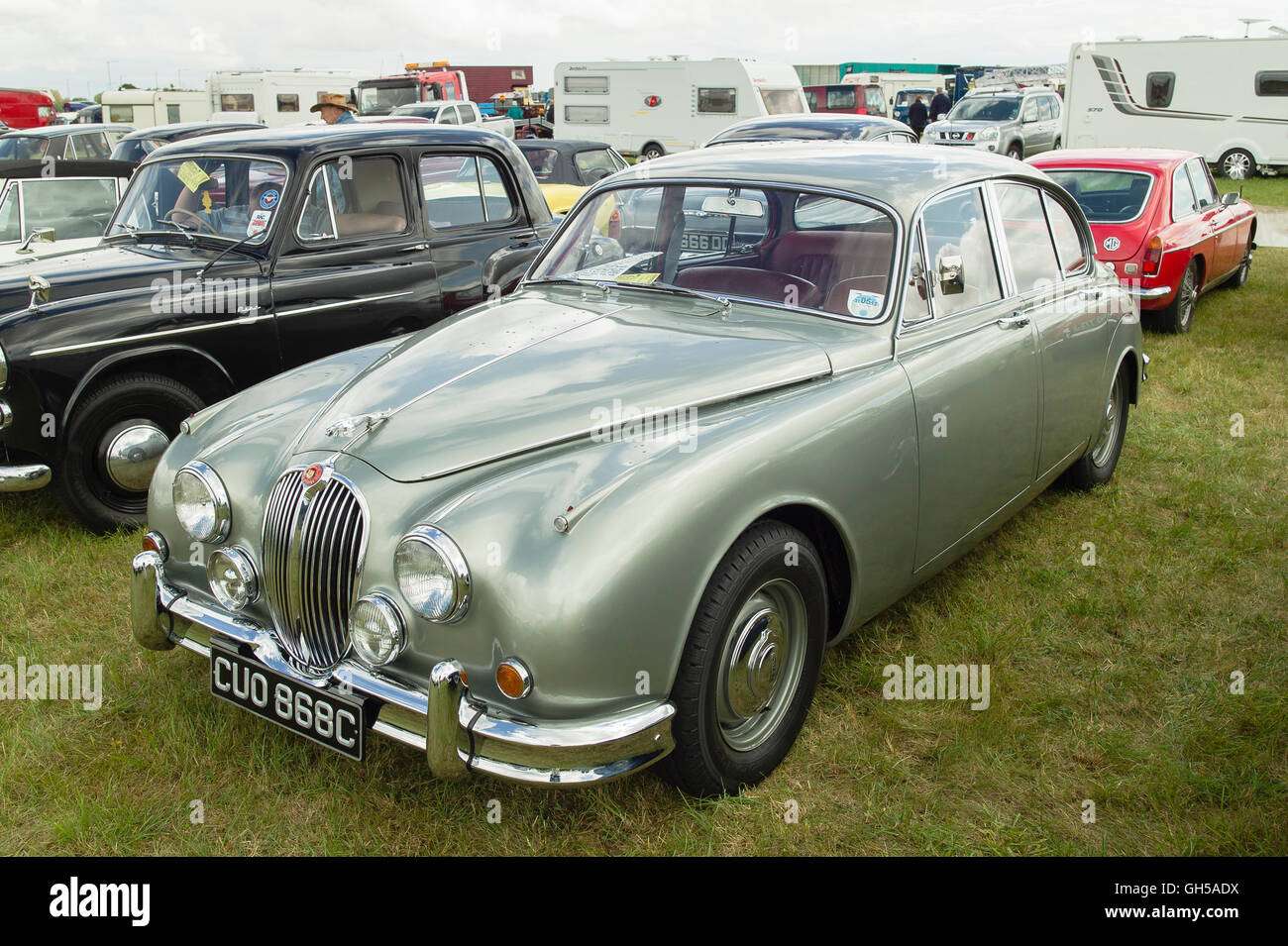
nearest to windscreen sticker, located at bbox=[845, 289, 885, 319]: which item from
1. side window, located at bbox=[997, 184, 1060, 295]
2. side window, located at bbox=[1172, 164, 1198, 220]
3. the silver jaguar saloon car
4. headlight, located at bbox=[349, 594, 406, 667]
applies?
the silver jaguar saloon car

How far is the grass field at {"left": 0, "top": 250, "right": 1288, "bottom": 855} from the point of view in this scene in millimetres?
2701

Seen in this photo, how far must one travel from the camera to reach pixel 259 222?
5113 mm

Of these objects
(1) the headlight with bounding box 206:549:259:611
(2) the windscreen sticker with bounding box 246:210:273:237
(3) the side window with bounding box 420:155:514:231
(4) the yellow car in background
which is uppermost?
(4) the yellow car in background

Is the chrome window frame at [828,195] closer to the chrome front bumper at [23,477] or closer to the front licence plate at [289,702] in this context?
the front licence plate at [289,702]

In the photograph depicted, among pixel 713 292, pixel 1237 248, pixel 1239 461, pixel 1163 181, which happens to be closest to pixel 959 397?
pixel 713 292

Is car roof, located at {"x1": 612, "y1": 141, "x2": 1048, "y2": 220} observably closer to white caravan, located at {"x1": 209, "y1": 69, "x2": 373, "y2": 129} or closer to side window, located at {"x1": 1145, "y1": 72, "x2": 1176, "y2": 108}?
side window, located at {"x1": 1145, "y1": 72, "x2": 1176, "y2": 108}

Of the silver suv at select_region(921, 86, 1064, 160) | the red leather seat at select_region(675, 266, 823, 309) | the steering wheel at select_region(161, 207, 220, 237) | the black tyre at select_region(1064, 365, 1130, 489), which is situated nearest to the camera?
the red leather seat at select_region(675, 266, 823, 309)

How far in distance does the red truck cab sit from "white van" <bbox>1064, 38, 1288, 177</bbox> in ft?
88.0

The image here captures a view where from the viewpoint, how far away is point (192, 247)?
518 cm

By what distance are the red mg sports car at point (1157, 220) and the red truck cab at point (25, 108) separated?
28959 mm

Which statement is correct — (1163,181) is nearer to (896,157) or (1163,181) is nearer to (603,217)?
(896,157)

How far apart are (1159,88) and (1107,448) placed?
17.9 meters

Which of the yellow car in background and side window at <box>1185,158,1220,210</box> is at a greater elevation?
the yellow car in background

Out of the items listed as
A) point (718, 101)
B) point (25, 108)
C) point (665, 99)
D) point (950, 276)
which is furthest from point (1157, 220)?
point (25, 108)
